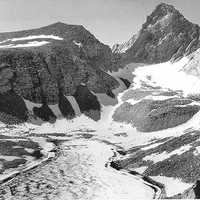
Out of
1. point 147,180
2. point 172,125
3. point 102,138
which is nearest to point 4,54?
point 102,138

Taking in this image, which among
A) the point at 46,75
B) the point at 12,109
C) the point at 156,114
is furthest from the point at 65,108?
the point at 156,114

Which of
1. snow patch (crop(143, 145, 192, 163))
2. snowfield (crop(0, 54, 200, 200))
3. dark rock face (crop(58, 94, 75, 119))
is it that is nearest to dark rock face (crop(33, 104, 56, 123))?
snowfield (crop(0, 54, 200, 200))

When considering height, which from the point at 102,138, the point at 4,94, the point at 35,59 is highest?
the point at 35,59

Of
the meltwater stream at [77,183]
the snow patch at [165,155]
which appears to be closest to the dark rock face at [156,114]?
the meltwater stream at [77,183]

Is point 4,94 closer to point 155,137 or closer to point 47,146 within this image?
point 47,146

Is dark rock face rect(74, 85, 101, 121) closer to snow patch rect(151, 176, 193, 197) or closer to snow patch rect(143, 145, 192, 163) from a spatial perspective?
snow patch rect(143, 145, 192, 163)

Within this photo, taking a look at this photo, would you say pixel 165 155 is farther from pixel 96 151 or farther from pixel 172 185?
pixel 96 151
